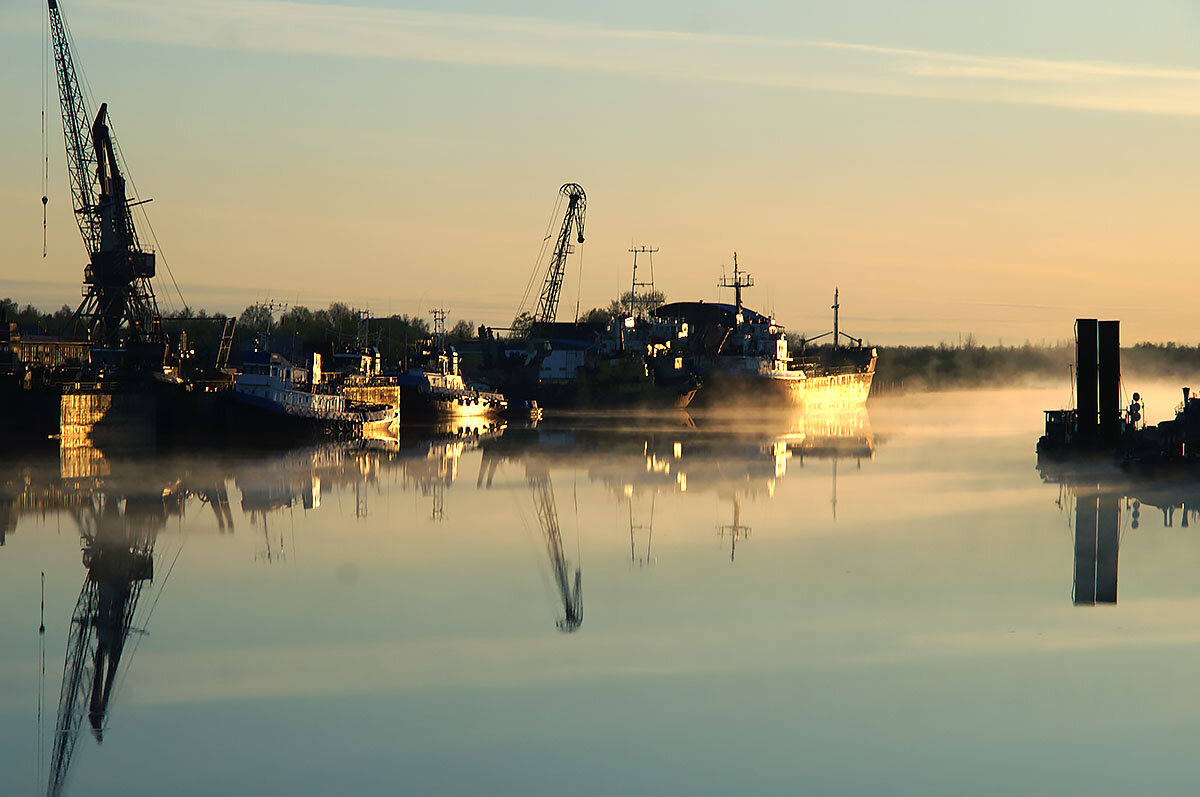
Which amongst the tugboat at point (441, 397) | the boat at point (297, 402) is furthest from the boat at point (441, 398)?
the boat at point (297, 402)

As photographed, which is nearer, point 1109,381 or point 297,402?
point 1109,381

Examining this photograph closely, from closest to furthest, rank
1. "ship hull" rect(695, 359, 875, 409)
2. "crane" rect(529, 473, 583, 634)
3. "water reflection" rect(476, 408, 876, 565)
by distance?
1. "crane" rect(529, 473, 583, 634)
2. "water reflection" rect(476, 408, 876, 565)
3. "ship hull" rect(695, 359, 875, 409)

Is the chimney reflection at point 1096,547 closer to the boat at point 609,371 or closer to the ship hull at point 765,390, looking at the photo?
the boat at point 609,371

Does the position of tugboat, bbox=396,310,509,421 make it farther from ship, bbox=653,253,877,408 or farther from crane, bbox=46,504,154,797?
crane, bbox=46,504,154,797

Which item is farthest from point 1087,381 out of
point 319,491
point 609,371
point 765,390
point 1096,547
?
point 765,390

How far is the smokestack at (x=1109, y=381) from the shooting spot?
55316 millimetres

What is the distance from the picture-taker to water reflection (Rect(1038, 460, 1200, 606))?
27.7 metres

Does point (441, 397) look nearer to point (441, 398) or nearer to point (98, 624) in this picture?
point (441, 398)

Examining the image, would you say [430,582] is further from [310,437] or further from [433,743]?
[310,437]

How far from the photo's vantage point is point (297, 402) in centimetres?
7744

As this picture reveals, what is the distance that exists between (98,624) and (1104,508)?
28916 millimetres

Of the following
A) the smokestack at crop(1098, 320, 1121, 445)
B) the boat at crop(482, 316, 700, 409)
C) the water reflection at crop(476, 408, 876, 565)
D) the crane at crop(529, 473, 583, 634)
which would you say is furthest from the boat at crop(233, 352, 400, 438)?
the smokestack at crop(1098, 320, 1121, 445)

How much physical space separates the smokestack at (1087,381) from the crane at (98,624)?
39978 millimetres

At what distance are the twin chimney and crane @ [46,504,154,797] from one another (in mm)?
39429
